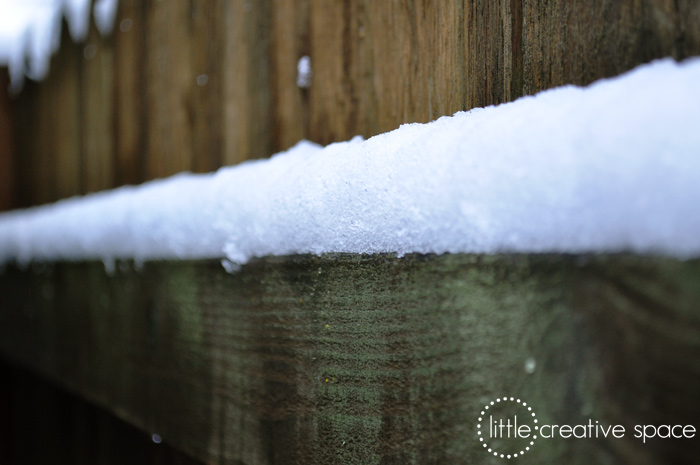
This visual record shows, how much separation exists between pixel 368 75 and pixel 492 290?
1.30 ft

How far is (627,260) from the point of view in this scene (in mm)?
370

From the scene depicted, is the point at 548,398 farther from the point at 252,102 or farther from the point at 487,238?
the point at 252,102

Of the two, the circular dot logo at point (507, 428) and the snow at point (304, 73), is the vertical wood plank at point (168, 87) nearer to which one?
the snow at point (304, 73)

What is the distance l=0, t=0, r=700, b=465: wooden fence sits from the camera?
39 cm

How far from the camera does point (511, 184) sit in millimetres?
419

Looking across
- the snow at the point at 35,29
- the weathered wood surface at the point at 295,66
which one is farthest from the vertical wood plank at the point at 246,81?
the snow at the point at 35,29

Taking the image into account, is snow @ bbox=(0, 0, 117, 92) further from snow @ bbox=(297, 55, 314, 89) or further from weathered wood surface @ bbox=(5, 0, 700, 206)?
snow @ bbox=(297, 55, 314, 89)

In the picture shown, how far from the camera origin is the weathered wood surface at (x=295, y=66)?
0.47m

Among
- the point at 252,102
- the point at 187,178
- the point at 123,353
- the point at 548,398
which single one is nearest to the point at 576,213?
the point at 548,398

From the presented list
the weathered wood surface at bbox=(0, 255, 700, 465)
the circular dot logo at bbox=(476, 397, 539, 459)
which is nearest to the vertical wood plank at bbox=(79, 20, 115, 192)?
the weathered wood surface at bbox=(0, 255, 700, 465)

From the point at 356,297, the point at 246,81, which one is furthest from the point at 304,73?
the point at 356,297

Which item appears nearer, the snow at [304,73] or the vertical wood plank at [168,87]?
the snow at [304,73]

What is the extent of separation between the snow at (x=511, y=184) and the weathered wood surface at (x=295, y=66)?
5 centimetres

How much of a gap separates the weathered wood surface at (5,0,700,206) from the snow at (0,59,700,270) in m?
0.05
